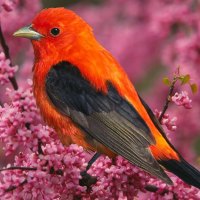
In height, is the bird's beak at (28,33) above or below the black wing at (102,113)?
above

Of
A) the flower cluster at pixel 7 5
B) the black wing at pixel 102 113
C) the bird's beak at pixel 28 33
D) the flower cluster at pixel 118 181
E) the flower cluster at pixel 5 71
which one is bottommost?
the flower cluster at pixel 118 181

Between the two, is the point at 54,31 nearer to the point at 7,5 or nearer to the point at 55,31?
the point at 55,31

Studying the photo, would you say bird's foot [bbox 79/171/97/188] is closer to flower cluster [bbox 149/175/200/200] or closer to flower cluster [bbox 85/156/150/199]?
flower cluster [bbox 85/156/150/199]

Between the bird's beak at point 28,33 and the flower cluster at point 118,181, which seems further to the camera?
the bird's beak at point 28,33

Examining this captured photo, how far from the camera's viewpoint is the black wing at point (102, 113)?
5.77 metres

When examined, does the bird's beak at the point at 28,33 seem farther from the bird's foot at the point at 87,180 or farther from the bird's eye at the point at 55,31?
the bird's foot at the point at 87,180

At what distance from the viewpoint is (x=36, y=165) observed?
5.27m

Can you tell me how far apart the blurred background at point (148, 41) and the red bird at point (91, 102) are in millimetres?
496

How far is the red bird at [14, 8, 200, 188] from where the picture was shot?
Answer: 5.84 metres

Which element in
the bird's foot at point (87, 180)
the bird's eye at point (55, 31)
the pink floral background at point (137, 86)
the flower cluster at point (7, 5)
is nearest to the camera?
the pink floral background at point (137, 86)

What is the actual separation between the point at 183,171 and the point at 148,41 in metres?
7.60

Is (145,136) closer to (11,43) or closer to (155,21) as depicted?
(11,43)

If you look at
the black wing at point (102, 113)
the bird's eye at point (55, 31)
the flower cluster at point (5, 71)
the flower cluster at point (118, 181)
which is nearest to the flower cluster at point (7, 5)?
the bird's eye at point (55, 31)

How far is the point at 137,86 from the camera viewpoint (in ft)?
42.3
